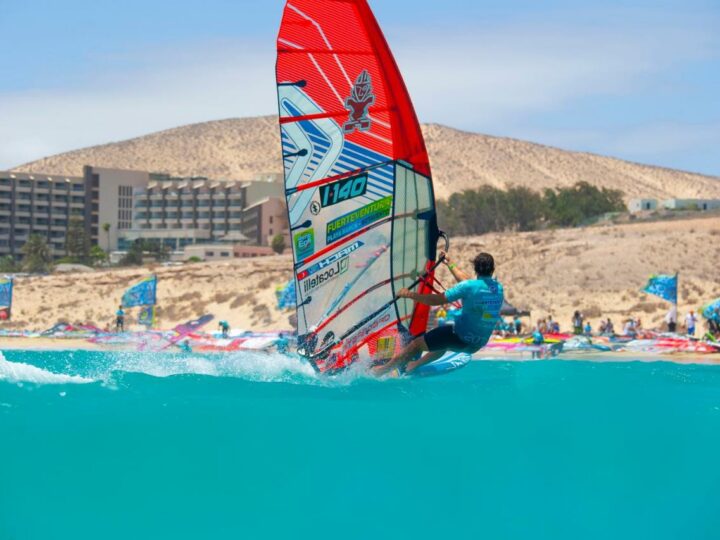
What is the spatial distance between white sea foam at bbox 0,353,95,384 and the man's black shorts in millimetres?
2818

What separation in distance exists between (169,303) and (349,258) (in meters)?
33.4

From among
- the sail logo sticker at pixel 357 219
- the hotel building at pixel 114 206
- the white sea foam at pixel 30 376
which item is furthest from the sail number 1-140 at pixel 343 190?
the hotel building at pixel 114 206

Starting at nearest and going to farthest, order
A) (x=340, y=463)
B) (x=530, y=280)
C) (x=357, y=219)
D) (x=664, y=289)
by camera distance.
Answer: (x=340, y=463)
(x=357, y=219)
(x=664, y=289)
(x=530, y=280)

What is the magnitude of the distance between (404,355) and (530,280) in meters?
31.6

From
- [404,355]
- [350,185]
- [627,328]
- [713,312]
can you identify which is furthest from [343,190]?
[627,328]

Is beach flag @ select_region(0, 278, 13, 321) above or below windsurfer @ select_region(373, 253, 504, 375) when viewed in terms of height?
below

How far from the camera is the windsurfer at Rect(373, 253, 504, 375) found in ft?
25.9

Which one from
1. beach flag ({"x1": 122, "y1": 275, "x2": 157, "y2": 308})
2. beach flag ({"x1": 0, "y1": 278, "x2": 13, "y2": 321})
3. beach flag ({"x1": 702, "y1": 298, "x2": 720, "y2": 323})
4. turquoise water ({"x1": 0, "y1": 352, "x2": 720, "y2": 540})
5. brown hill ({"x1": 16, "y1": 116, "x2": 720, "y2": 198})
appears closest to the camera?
turquoise water ({"x1": 0, "y1": 352, "x2": 720, "y2": 540})

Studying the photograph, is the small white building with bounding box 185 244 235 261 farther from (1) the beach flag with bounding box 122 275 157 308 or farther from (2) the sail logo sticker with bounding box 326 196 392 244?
(2) the sail logo sticker with bounding box 326 196 392 244

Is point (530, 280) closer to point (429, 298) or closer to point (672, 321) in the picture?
point (672, 321)

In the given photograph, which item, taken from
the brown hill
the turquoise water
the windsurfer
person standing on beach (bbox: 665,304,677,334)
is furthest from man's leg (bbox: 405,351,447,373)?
the brown hill

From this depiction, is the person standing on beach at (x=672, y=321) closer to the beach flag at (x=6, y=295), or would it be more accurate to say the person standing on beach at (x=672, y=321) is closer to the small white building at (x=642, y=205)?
the beach flag at (x=6, y=295)

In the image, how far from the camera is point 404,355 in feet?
29.0

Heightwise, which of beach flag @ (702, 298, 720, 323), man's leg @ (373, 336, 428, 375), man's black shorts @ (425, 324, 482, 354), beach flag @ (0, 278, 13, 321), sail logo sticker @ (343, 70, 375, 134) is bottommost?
beach flag @ (0, 278, 13, 321)
